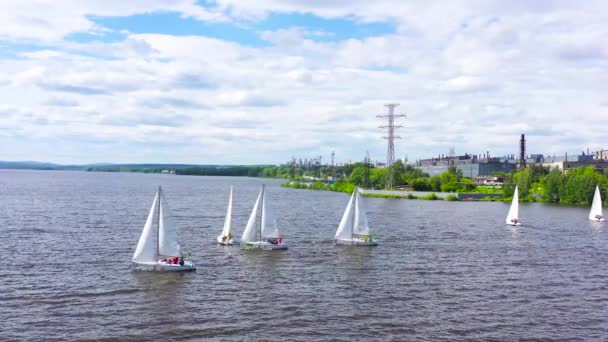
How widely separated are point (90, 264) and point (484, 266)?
3967 cm

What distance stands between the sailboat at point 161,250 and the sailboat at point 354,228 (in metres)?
25.0

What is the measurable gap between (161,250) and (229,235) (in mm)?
17053

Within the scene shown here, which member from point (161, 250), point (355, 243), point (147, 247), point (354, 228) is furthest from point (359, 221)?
point (147, 247)

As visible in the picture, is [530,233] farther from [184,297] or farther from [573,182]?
[573,182]

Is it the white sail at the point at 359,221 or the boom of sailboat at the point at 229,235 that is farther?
the white sail at the point at 359,221

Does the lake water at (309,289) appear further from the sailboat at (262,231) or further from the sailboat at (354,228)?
the sailboat at (262,231)

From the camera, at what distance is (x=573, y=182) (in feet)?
572

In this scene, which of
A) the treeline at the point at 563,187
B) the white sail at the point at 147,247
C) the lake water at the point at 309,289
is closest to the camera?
the lake water at the point at 309,289

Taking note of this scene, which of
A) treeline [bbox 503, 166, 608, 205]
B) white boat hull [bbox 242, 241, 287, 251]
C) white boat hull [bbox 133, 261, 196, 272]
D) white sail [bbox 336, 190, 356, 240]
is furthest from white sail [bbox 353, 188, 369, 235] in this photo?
treeline [bbox 503, 166, 608, 205]

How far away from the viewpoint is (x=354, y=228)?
7869 centimetres

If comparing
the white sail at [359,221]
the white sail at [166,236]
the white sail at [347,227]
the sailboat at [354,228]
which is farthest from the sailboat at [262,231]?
the white sail at [166,236]

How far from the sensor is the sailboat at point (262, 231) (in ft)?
233

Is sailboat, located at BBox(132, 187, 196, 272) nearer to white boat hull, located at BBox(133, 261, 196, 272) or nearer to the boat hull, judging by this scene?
white boat hull, located at BBox(133, 261, 196, 272)

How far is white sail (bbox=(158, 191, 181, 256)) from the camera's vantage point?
188ft
